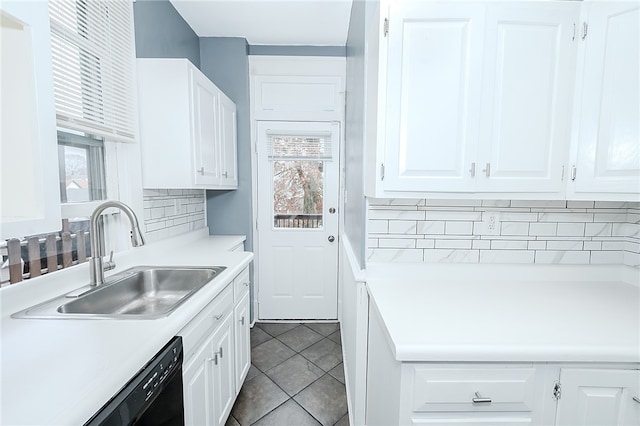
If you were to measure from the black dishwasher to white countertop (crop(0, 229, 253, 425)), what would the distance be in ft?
0.09

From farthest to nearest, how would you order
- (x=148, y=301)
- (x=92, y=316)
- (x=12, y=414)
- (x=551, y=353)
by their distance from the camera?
(x=148, y=301), (x=92, y=316), (x=551, y=353), (x=12, y=414)

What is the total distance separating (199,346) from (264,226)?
1.72 m

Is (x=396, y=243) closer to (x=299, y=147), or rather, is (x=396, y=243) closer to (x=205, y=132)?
(x=205, y=132)

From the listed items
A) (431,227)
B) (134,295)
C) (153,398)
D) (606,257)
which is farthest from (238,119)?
(606,257)

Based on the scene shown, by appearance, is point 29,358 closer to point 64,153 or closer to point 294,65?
point 64,153

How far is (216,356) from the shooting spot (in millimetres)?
1397

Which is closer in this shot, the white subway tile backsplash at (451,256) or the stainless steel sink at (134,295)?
the stainless steel sink at (134,295)

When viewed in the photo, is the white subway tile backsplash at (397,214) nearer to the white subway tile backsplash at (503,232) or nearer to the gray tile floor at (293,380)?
the white subway tile backsplash at (503,232)

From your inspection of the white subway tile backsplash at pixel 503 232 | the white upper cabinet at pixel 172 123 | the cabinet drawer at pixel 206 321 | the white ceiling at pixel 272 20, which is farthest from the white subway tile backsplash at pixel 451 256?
the white ceiling at pixel 272 20

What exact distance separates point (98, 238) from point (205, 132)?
3.18 ft

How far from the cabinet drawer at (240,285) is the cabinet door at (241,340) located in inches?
1.7

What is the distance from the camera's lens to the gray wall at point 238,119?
2.62 metres

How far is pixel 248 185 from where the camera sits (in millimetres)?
2742

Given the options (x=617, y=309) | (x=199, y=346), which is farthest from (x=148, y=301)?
(x=617, y=309)
